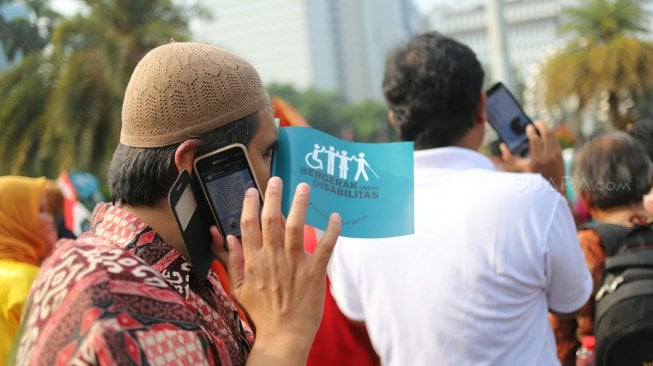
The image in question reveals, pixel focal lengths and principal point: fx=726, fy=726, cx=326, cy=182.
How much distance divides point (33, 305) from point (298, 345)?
43 cm

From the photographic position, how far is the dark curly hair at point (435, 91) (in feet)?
7.67

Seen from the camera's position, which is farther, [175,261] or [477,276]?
[477,276]

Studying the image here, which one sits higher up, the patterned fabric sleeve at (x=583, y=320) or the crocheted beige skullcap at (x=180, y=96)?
the crocheted beige skullcap at (x=180, y=96)

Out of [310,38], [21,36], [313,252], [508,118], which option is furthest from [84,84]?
[310,38]

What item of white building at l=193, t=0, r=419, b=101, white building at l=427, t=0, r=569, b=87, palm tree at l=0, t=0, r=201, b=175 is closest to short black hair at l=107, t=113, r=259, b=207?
palm tree at l=0, t=0, r=201, b=175

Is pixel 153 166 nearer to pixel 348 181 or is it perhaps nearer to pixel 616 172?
pixel 348 181

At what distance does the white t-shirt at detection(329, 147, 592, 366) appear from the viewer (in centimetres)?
200

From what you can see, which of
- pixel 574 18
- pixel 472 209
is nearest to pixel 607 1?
pixel 574 18

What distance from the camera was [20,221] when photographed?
11.7ft

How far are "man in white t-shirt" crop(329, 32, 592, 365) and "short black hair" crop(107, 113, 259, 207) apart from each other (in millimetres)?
817

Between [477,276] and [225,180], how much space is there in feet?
3.03

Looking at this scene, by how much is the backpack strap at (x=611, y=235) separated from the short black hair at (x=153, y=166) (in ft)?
5.49

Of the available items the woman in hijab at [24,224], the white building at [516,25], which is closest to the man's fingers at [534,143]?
the woman in hijab at [24,224]

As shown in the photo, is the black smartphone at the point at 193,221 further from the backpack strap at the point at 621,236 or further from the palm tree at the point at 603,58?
the palm tree at the point at 603,58
